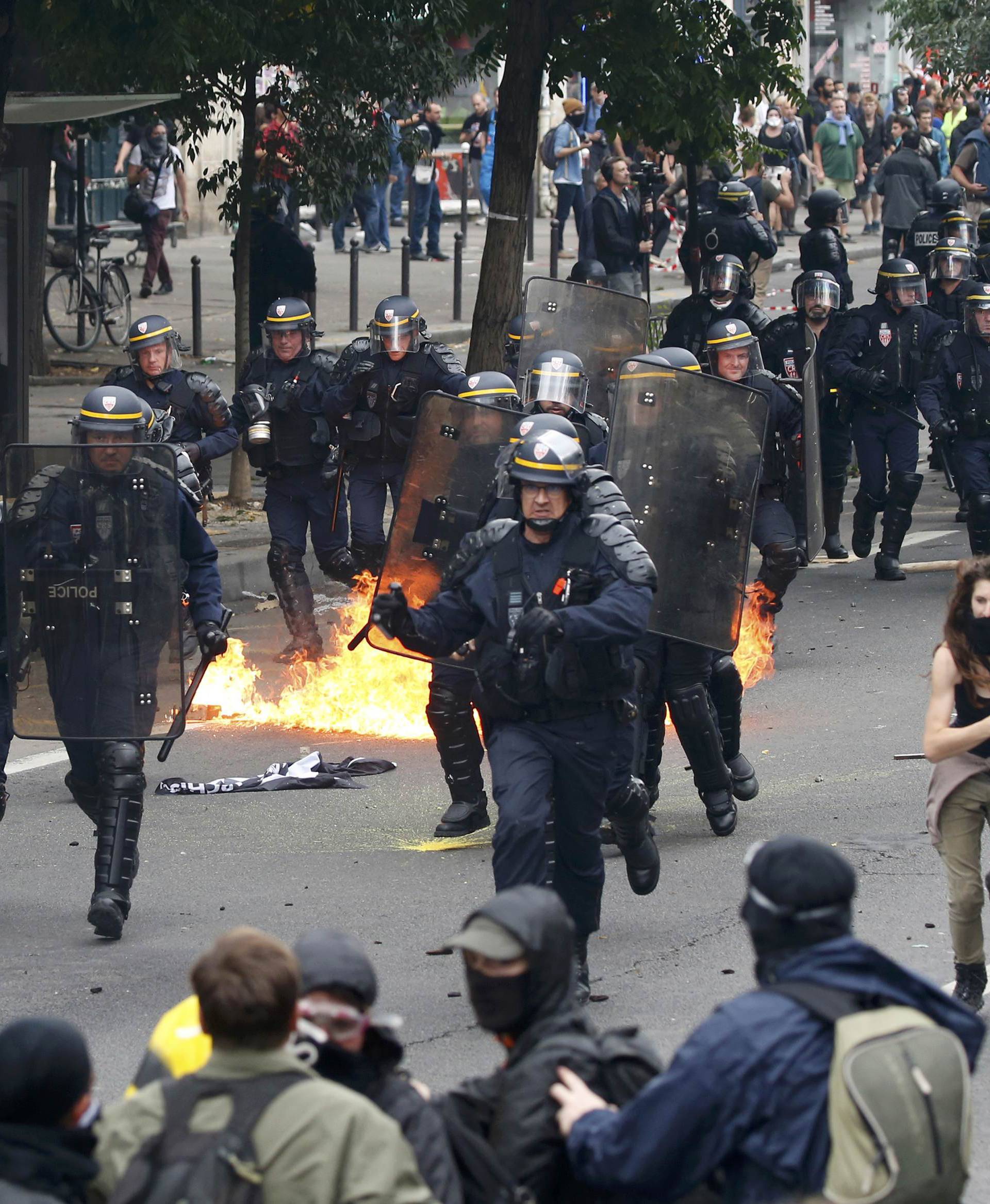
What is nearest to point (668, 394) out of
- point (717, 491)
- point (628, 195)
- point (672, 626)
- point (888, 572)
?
point (717, 491)

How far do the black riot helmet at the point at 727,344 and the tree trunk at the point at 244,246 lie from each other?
4.81m

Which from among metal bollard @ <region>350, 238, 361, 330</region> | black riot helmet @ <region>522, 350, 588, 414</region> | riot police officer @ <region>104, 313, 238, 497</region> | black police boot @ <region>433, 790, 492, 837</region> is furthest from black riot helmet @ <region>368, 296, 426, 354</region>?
metal bollard @ <region>350, 238, 361, 330</region>

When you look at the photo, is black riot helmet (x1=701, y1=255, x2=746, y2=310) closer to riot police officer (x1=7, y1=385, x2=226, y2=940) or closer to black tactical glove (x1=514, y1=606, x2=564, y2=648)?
riot police officer (x1=7, y1=385, x2=226, y2=940)

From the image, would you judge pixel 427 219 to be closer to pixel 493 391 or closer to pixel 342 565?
pixel 342 565

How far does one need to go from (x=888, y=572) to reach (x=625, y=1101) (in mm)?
9008

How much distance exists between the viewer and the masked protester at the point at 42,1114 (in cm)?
303

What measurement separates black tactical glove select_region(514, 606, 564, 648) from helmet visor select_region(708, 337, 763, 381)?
3506 mm

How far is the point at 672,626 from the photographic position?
7688 millimetres

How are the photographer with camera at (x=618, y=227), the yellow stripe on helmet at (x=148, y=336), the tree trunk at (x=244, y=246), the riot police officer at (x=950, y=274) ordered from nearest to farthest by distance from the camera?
the yellow stripe on helmet at (x=148, y=336), the tree trunk at (x=244, y=246), the riot police officer at (x=950, y=274), the photographer with camera at (x=618, y=227)

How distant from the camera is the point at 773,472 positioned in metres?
9.73

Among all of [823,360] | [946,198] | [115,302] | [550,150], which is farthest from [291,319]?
[550,150]

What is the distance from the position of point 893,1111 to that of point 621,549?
317 cm

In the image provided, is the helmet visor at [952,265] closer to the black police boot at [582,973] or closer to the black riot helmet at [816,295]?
the black riot helmet at [816,295]

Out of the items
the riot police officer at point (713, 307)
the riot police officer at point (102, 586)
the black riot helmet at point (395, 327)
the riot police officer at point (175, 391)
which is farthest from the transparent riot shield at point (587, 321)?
the riot police officer at point (102, 586)
